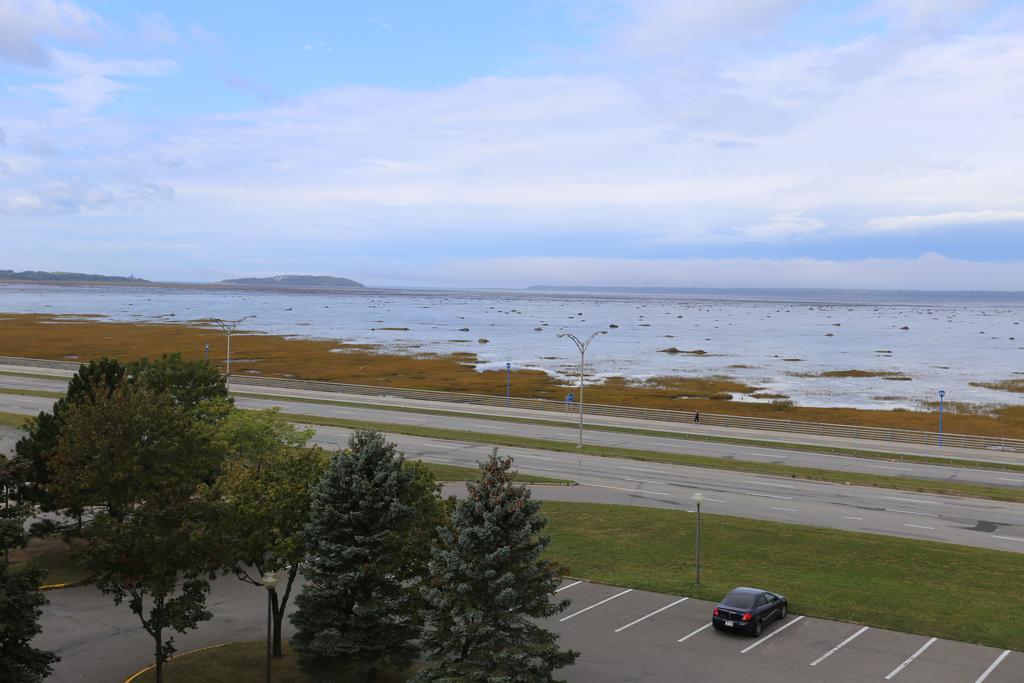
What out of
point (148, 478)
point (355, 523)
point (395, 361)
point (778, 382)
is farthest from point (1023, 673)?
point (395, 361)

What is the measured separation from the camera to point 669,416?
234 ft

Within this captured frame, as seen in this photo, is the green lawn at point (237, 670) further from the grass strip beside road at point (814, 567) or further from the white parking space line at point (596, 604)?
the grass strip beside road at point (814, 567)

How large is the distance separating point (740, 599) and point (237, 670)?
12693 mm

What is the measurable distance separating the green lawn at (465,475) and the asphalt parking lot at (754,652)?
53.1ft

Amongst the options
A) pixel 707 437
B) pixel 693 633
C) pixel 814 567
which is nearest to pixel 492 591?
pixel 693 633

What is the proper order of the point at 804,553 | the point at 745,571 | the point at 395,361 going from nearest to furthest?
the point at 745,571
the point at 804,553
the point at 395,361

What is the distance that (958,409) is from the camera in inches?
3278

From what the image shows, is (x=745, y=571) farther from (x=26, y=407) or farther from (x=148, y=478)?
(x=26, y=407)

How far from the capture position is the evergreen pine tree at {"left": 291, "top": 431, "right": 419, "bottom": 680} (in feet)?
59.8

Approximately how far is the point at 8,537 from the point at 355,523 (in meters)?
6.58

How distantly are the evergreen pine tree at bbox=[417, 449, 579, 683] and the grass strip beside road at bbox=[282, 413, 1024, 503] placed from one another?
31.2 m

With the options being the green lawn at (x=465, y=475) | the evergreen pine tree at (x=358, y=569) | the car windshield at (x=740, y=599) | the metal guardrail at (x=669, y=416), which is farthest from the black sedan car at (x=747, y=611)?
the metal guardrail at (x=669, y=416)

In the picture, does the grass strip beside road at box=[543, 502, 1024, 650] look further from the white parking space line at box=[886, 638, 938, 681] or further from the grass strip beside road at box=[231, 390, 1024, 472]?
the grass strip beside road at box=[231, 390, 1024, 472]

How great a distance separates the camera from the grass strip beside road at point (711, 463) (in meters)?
42.2
